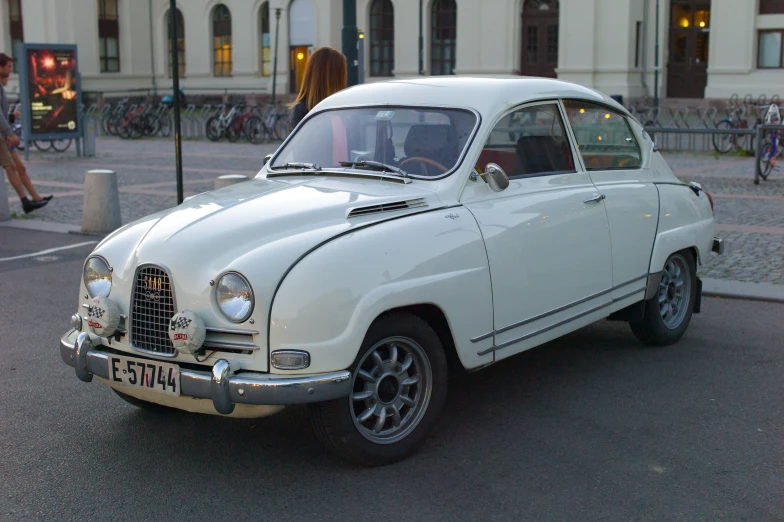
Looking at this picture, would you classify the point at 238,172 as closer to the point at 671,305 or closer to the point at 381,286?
the point at 671,305

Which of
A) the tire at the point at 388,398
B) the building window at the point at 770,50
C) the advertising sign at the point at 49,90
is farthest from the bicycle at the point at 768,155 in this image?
the building window at the point at 770,50

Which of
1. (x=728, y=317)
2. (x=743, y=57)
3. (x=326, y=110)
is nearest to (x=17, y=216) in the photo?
(x=326, y=110)

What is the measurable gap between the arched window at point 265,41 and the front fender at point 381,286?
43.2 metres

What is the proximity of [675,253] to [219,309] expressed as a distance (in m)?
3.50

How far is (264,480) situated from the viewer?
13.9ft

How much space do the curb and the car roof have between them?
2.89 metres

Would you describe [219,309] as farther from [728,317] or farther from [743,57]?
[743,57]

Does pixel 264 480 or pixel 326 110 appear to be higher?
pixel 326 110

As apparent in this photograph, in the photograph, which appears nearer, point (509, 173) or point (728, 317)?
point (509, 173)

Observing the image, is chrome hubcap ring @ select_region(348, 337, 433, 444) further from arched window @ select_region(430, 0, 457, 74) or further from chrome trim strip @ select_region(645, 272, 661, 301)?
arched window @ select_region(430, 0, 457, 74)

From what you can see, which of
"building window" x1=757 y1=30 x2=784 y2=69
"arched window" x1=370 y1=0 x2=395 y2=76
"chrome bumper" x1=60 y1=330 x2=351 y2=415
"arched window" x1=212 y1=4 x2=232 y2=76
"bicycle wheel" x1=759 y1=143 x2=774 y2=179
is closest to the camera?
"chrome bumper" x1=60 y1=330 x2=351 y2=415

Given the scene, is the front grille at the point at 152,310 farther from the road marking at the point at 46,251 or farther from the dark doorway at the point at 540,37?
the dark doorway at the point at 540,37

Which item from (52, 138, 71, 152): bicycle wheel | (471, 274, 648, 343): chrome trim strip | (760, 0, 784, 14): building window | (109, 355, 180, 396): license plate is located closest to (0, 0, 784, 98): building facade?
(760, 0, 784, 14): building window

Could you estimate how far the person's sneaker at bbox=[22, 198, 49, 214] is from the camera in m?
12.9
